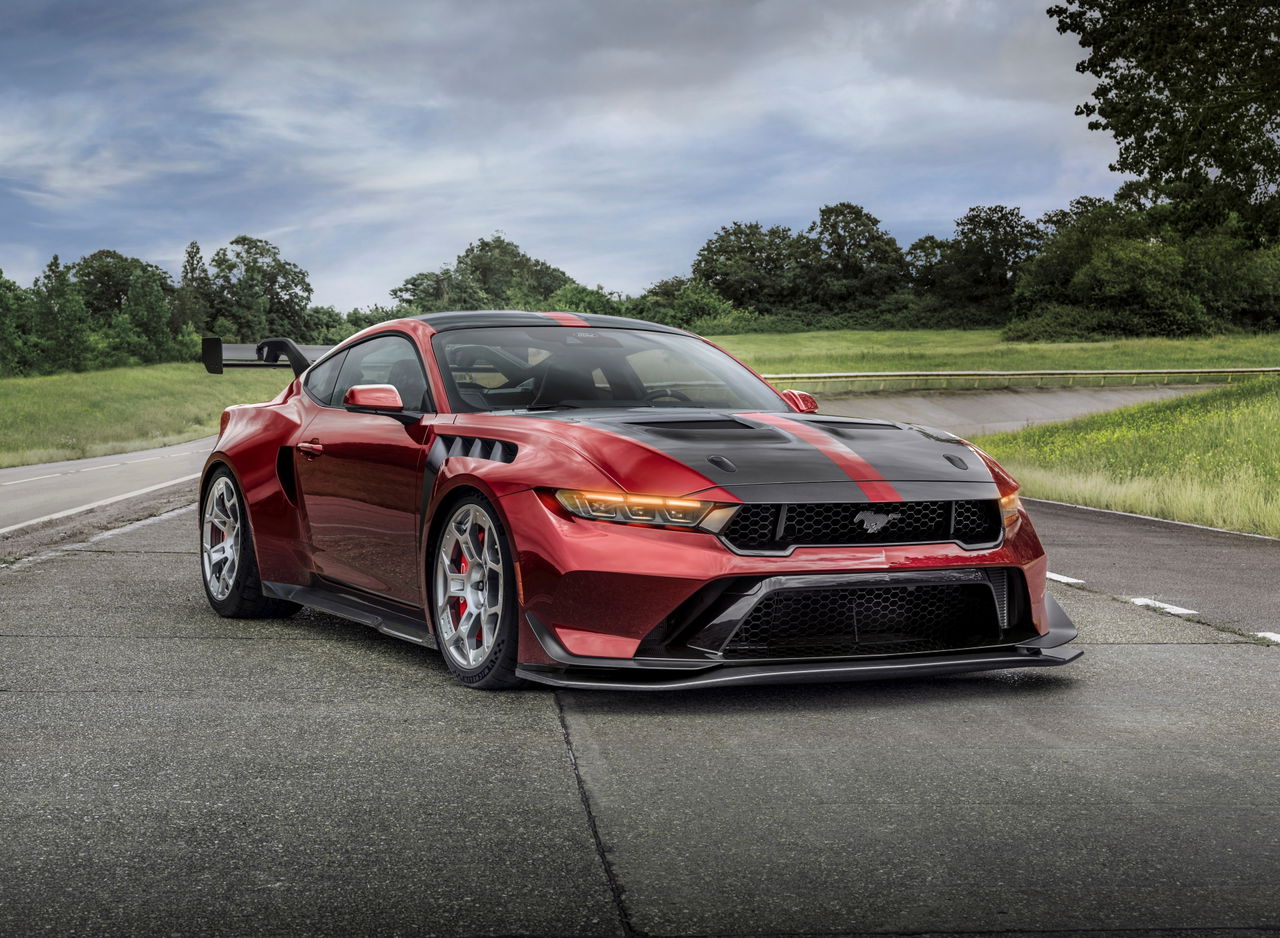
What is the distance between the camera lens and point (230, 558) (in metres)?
7.44

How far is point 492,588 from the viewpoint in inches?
214

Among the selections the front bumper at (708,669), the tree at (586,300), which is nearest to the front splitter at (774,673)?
the front bumper at (708,669)

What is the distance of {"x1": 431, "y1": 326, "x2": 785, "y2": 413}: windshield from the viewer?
20.1 ft

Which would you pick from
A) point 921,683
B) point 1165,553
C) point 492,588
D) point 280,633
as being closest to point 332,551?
point 280,633

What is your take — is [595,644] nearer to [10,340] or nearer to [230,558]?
[230,558]

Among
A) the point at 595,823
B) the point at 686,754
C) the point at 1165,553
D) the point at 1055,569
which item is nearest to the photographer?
the point at 595,823

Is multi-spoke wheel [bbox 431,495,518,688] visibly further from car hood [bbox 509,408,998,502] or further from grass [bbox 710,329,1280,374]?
grass [bbox 710,329,1280,374]

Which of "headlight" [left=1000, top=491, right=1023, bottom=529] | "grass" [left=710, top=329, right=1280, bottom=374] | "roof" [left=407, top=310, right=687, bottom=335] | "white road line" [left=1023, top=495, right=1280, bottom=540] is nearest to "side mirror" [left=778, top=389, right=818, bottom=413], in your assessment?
"roof" [left=407, top=310, right=687, bottom=335]

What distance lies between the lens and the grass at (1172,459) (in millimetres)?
15516

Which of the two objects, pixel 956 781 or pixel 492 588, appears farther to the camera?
pixel 492 588

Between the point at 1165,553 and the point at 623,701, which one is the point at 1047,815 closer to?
the point at 623,701

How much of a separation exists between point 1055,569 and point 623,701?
5419 millimetres

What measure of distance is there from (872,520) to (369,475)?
220 centimetres

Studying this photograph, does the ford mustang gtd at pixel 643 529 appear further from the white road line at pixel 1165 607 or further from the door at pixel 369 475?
the white road line at pixel 1165 607
